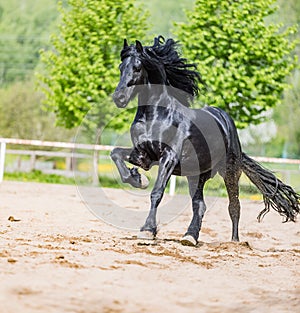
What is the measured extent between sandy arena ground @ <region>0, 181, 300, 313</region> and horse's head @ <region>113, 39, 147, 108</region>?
4.45 ft

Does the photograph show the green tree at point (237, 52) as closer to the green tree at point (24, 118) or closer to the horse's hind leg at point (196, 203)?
the horse's hind leg at point (196, 203)

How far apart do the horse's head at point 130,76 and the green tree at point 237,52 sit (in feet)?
35.9

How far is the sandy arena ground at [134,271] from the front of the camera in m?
3.39

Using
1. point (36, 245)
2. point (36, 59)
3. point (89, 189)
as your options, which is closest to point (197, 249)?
point (36, 245)

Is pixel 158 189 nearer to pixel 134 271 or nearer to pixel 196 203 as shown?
pixel 196 203

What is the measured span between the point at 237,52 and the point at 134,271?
44.6 ft

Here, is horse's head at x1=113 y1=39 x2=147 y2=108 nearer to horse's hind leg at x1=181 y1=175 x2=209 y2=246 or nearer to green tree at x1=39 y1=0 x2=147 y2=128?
horse's hind leg at x1=181 y1=175 x2=209 y2=246

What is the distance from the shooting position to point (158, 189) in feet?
19.3

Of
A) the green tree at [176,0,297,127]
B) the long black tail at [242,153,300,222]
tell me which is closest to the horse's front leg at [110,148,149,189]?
the long black tail at [242,153,300,222]

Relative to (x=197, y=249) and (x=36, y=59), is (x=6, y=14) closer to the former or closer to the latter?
(x=36, y=59)

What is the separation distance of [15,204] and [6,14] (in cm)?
4261

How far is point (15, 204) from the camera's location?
9.64 meters

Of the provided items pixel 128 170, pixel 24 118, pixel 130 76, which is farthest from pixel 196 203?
pixel 24 118

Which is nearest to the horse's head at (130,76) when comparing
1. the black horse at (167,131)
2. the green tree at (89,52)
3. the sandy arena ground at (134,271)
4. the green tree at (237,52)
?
the black horse at (167,131)
